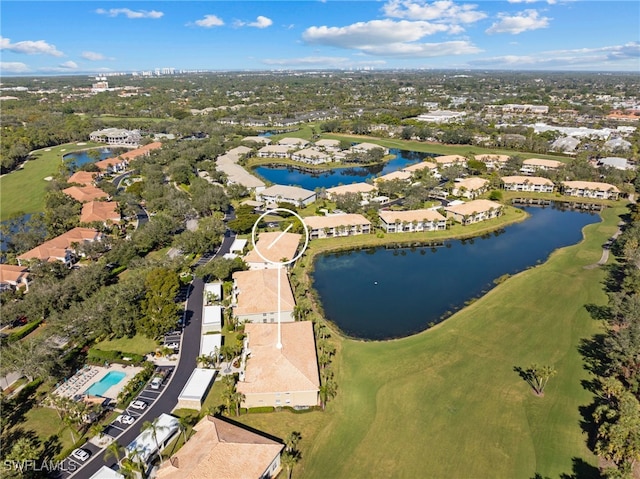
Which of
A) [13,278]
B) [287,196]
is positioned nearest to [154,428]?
[13,278]

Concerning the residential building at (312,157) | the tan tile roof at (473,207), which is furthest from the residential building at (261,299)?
the residential building at (312,157)

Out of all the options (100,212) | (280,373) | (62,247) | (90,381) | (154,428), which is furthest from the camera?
(100,212)

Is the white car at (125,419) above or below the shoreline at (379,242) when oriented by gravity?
below

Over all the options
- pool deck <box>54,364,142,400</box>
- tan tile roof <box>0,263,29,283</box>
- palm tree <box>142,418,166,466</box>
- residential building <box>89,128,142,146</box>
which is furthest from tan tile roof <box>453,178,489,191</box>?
residential building <box>89,128,142,146</box>

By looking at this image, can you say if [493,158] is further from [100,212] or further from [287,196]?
[100,212]

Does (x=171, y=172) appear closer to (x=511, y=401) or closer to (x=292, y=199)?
(x=292, y=199)

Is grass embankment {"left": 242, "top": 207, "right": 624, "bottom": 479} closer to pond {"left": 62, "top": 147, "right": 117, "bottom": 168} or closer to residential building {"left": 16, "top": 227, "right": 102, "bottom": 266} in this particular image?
residential building {"left": 16, "top": 227, "right": 102, "bottom": 266}

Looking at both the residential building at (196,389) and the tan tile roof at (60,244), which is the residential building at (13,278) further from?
the residential building at (196,389)
